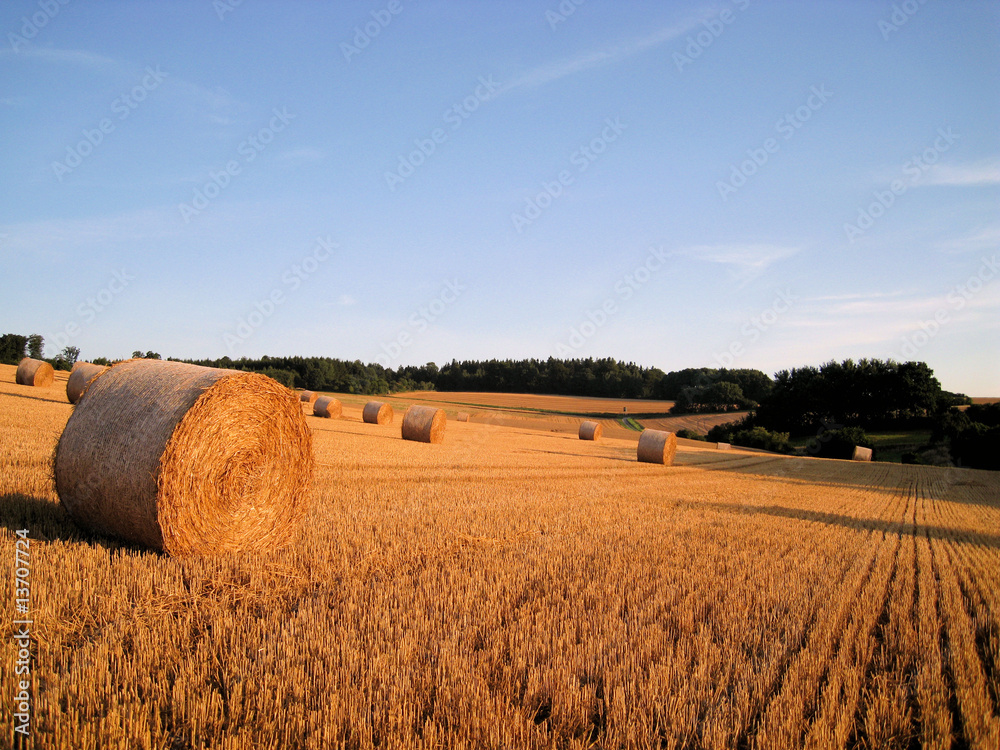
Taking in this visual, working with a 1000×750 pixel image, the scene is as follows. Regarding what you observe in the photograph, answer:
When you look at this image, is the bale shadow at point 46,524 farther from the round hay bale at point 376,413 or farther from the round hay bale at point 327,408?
the round hay bale at point 327,408

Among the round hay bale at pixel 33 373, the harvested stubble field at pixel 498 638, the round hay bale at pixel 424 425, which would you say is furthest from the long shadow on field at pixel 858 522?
the round hay bale at pixel 33 373

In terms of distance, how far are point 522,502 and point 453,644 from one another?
5.46 meters

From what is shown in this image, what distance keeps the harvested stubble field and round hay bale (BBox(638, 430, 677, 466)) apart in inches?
516

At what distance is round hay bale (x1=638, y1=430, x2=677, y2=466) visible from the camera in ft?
67.3

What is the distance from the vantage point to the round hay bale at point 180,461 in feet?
16.1

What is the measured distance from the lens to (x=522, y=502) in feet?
29.0

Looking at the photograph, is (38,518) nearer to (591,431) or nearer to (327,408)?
(327,408)

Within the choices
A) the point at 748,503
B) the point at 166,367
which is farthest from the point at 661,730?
the point at 748,503

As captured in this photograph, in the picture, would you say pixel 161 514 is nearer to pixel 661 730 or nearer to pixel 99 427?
pixel 99 427

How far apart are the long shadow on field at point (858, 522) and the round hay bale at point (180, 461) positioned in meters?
7.04

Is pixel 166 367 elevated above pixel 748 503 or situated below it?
above

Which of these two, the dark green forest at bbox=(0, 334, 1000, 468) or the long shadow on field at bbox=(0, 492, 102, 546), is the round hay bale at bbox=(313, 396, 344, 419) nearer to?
the dark green forest at bbox=(0, 334, 1000, 468)

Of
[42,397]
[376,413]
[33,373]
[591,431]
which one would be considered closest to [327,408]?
[376,413]

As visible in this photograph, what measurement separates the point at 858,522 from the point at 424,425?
14.1m
